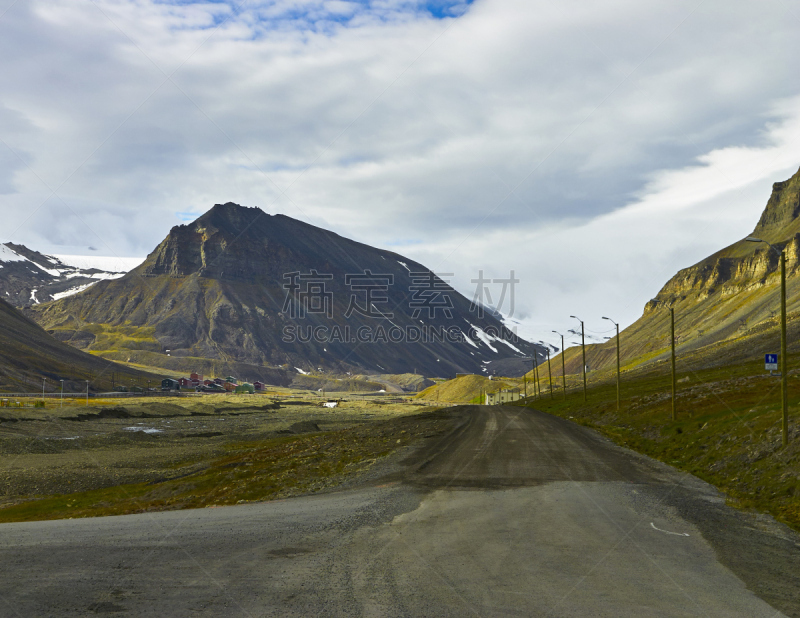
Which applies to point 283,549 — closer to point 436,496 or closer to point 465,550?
point 465,550

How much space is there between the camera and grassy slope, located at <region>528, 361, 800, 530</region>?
1945 centimetres

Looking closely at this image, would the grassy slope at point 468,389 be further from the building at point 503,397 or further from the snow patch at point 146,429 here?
the snow patch at point 146,429

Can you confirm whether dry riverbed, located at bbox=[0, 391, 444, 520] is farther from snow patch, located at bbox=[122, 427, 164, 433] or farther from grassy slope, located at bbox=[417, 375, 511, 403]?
grassy slope, located at bbox=[417, 375, 511, 403]

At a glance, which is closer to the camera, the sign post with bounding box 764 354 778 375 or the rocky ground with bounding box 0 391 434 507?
the sign post with bounding box 764 354 778 375

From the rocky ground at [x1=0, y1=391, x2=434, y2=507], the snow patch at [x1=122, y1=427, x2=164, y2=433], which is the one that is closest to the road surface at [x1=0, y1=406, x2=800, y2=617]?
the rocky ground at [x1=0, y1=391, x2=434, y2=507]

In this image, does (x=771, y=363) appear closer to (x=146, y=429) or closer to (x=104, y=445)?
(x=104, y=445)

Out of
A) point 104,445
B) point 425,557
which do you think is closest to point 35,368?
point 104,445

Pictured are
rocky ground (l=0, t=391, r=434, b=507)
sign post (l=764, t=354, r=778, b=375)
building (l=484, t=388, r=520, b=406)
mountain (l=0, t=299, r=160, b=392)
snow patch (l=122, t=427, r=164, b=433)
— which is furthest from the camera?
mountain (l=0, t=299, r=160, b=392)

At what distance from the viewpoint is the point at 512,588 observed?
10.6 metres

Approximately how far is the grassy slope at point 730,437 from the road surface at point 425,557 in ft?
4.89

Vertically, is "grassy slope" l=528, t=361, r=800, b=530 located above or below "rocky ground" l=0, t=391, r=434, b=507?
above

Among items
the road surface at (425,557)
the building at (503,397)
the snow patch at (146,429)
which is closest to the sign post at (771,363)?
the road surface at (425,557)

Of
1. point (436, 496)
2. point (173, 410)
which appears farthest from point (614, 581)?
point (173, 410)

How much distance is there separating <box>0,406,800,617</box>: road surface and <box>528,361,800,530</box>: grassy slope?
1491 mm
